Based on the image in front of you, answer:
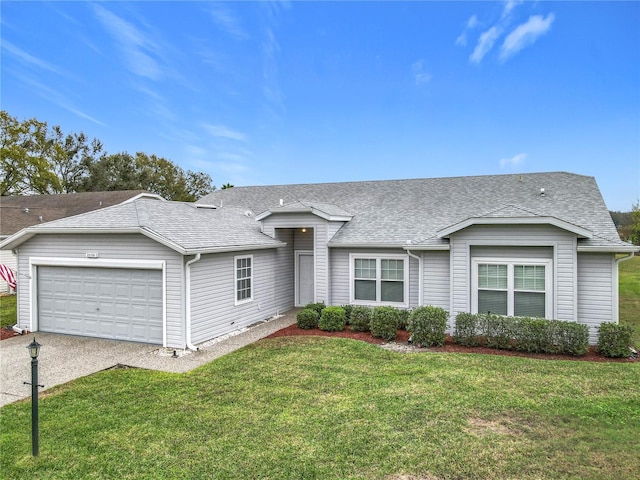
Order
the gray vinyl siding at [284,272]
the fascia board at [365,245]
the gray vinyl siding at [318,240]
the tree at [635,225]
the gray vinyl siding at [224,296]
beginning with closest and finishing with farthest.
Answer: the gray vinyl siding at [224,296] → the fascia board at [365,245] → the gray vinyl siding at [318,240] → the gray vinyl siding at [284,272] → the tree at [635,225]

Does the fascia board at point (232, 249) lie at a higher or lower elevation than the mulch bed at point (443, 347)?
higher

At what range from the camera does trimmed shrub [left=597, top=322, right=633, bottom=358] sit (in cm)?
934

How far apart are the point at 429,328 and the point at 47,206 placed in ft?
108

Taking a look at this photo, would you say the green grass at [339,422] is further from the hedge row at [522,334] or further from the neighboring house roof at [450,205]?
the neighboring house roof at [450,205]

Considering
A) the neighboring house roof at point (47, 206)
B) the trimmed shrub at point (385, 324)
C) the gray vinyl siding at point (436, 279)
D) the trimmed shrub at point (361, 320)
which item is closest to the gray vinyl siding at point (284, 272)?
the trimmed shrub at point (361, 320)

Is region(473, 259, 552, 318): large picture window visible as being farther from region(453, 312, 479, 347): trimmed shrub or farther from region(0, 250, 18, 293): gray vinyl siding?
region(0, 250, 18, 293): gray vinyl siding

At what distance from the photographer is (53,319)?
1183 centimetres

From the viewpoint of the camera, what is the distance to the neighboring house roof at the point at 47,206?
22.6 meters

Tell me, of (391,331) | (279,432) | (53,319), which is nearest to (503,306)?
(391,331)

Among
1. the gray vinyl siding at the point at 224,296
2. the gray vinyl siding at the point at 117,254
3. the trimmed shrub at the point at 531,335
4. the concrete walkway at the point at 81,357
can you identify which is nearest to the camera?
the concrete walkway at the point at 81,357

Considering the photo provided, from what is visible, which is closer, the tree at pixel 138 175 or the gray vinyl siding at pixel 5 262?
the gray vinyl siding at pixel 5 262

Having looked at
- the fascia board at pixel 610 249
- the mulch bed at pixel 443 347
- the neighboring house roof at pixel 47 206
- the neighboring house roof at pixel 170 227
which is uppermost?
the neighboring house roof at pixel 47 206

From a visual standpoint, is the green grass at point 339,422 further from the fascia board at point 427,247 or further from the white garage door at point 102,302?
the fascia board at point 427,247

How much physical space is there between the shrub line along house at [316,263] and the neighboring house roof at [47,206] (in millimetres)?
13247
